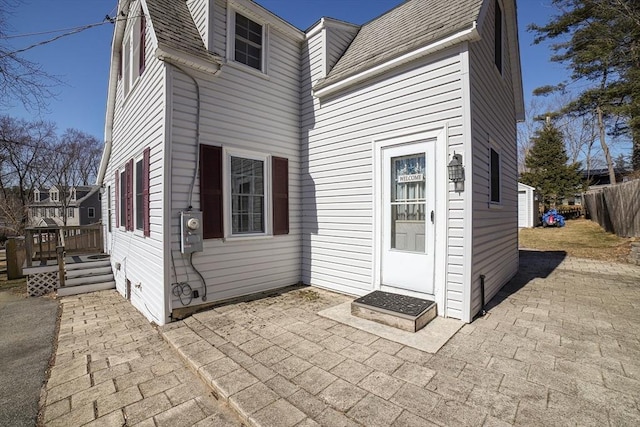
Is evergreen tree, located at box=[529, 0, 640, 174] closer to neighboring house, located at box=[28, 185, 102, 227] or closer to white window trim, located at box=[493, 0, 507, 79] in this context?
white window trim, located at box=[493, 0, 507, 79]

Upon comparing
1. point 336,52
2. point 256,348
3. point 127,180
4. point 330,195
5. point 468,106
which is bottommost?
point 256,348

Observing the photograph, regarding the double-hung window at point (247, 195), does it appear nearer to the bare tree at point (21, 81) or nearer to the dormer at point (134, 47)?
the dormer at point (134, 47)

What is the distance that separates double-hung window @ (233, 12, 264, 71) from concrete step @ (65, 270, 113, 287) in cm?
640

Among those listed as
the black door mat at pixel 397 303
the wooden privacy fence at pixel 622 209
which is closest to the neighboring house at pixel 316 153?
the black door mat at pixel 397 303

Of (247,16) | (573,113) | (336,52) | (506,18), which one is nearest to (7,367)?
(247,16)

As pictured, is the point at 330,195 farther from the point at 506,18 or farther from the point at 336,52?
the point at 506,18

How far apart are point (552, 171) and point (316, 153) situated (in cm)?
2297

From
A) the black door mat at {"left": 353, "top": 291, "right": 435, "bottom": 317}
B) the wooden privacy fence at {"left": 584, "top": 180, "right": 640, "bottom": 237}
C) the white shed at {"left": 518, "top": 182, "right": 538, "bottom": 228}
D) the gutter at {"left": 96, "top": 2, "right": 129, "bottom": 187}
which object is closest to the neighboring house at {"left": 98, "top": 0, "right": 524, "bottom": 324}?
the black door mat at {"left": 353, "top": 291, "right": 435, "bottom": 317}

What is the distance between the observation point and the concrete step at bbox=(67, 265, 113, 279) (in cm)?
694

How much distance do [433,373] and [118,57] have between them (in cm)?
1002

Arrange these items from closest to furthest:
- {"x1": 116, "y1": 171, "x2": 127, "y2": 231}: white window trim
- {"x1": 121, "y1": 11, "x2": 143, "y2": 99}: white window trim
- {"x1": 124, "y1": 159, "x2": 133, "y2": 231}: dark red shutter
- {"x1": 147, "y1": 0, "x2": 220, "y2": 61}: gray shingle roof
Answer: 1. {"x1": 147, "y1": 0, "x2": 220, "y2": 61}: gray shingle roof
2. {"x1": 121, "y1": 11, "x2": 143, "y2": 99}: white window trim
3. {"x1": 124, "y1": 159, "x2": 133, "y2": 231}: dark red shutter
4. {"x1": 116, "y1": 171, "x2": 127, "y2": 231}: white window trim

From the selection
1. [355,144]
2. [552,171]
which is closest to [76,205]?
[355,144]

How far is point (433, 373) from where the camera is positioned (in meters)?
2.71

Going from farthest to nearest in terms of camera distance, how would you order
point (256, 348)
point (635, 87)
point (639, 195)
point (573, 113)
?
point (573, 113), point (635, 87), point (639, 195), point (256, 348)
